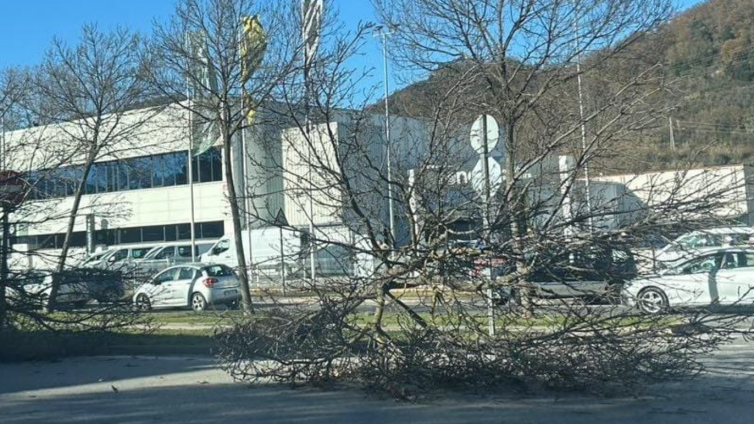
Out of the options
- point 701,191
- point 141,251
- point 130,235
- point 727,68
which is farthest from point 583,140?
point 727,68

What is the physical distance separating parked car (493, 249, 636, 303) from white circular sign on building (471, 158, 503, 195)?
1.05m

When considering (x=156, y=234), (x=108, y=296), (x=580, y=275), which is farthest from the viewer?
(x=156, y=234)

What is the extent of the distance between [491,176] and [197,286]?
14105 mm

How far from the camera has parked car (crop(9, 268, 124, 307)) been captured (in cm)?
1302

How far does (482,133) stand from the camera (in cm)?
1069

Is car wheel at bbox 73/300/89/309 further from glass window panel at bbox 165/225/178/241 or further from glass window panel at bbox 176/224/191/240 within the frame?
glass window panel at bbox 165/225/178/241

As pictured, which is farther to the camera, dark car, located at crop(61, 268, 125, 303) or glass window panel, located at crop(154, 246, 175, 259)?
glass window panel, located at crop(154, 246, 175, 259)

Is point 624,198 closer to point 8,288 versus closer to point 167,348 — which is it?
point 167,348

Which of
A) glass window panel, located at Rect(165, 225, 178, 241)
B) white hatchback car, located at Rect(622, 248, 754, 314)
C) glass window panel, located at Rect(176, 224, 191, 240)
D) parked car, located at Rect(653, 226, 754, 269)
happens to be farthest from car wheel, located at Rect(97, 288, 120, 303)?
glass window panel, located at Rect(165, 225, 178, 241)

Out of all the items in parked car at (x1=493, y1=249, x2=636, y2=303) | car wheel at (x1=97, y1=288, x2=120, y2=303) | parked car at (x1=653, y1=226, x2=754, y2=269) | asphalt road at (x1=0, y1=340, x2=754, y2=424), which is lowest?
asphalt road at (x1=0, y1=340, x2=754, y2=424)

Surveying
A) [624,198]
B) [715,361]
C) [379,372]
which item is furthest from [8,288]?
[715,361]

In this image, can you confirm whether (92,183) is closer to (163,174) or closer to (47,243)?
(163,174)

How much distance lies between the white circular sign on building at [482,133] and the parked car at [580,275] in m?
2.31

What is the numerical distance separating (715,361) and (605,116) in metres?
4.27
